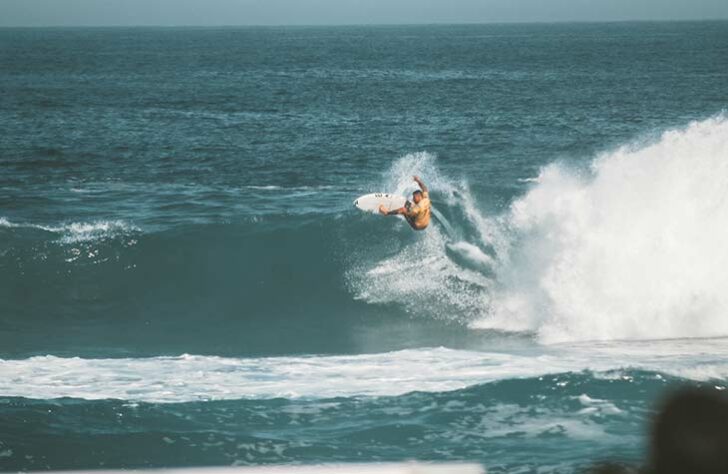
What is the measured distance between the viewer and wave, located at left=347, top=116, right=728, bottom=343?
A: 1612cm

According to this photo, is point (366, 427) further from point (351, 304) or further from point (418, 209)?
point (351, 304)

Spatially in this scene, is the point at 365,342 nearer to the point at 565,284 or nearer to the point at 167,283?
the point at 565,284

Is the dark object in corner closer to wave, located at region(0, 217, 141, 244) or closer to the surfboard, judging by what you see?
the surfboard

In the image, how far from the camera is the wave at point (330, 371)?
12.1 m

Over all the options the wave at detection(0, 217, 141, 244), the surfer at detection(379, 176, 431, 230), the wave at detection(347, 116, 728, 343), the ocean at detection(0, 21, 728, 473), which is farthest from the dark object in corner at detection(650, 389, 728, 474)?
the wave at detection(0, 217, 141, 244)

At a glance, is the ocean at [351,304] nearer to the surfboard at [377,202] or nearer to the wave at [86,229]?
the wave at [86,229]

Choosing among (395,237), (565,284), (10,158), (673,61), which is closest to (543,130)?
(10,158)

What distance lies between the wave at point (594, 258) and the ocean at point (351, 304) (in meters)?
0.05

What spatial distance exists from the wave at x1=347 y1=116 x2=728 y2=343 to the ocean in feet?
0.16

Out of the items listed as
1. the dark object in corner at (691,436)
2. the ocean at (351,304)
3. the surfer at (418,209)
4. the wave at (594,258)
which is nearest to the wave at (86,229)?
the ocean at (351,304)

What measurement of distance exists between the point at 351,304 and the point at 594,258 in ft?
14.9

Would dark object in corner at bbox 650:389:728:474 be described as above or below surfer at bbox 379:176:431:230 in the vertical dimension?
above

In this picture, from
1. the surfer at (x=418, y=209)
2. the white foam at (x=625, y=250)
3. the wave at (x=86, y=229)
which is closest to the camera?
the white foam at (x=625, y=250)

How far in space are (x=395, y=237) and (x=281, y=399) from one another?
29.6 feet
